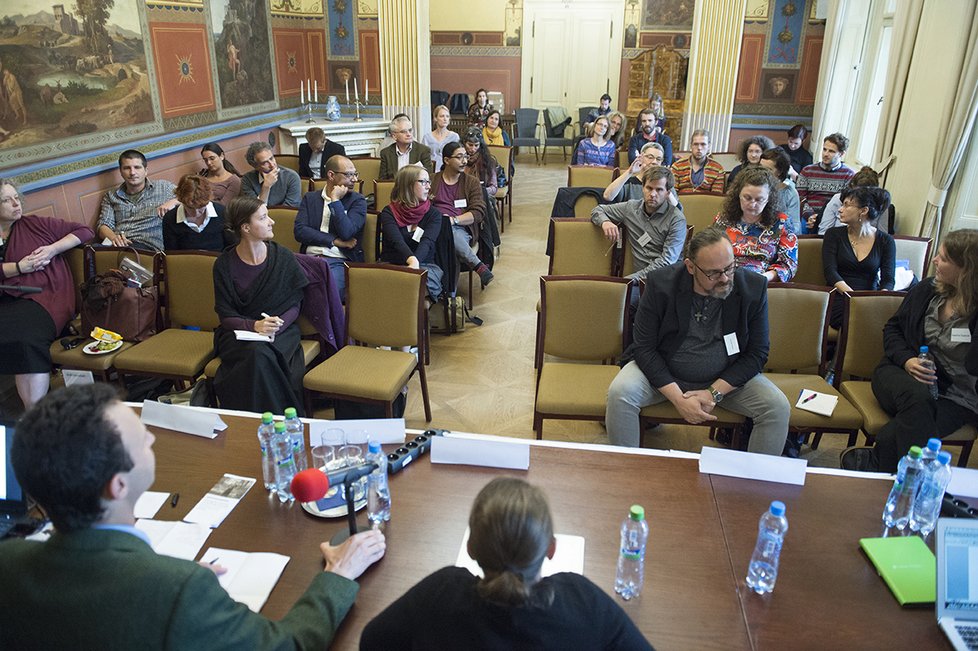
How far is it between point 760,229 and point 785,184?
3.57 ft

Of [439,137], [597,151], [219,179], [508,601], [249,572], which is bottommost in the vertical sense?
[249,572]

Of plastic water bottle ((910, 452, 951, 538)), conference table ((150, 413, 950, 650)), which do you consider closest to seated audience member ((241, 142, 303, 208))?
conference table ((150, 413, 950, 650))

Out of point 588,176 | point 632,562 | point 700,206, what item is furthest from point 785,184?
point 632,562

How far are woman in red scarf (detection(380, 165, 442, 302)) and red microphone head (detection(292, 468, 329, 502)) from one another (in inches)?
124

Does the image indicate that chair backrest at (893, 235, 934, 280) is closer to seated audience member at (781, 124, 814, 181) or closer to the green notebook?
seated audience member at (781, 124, 814, 181)

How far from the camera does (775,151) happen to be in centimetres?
561

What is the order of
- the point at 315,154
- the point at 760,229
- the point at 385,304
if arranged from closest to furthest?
the point at 385,304 < the point at 760,229 < the point at 315,154

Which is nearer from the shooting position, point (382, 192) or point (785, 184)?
point (785, 184)

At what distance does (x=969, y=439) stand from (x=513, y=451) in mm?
2322

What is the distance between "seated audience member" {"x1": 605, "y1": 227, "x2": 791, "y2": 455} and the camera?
3.14 meters

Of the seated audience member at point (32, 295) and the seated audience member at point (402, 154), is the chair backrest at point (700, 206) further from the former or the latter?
the seated audience member at point (32, 295)

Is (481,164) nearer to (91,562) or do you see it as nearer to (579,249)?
(579,249)

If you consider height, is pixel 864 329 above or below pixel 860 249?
below

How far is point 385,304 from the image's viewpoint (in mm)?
3875
